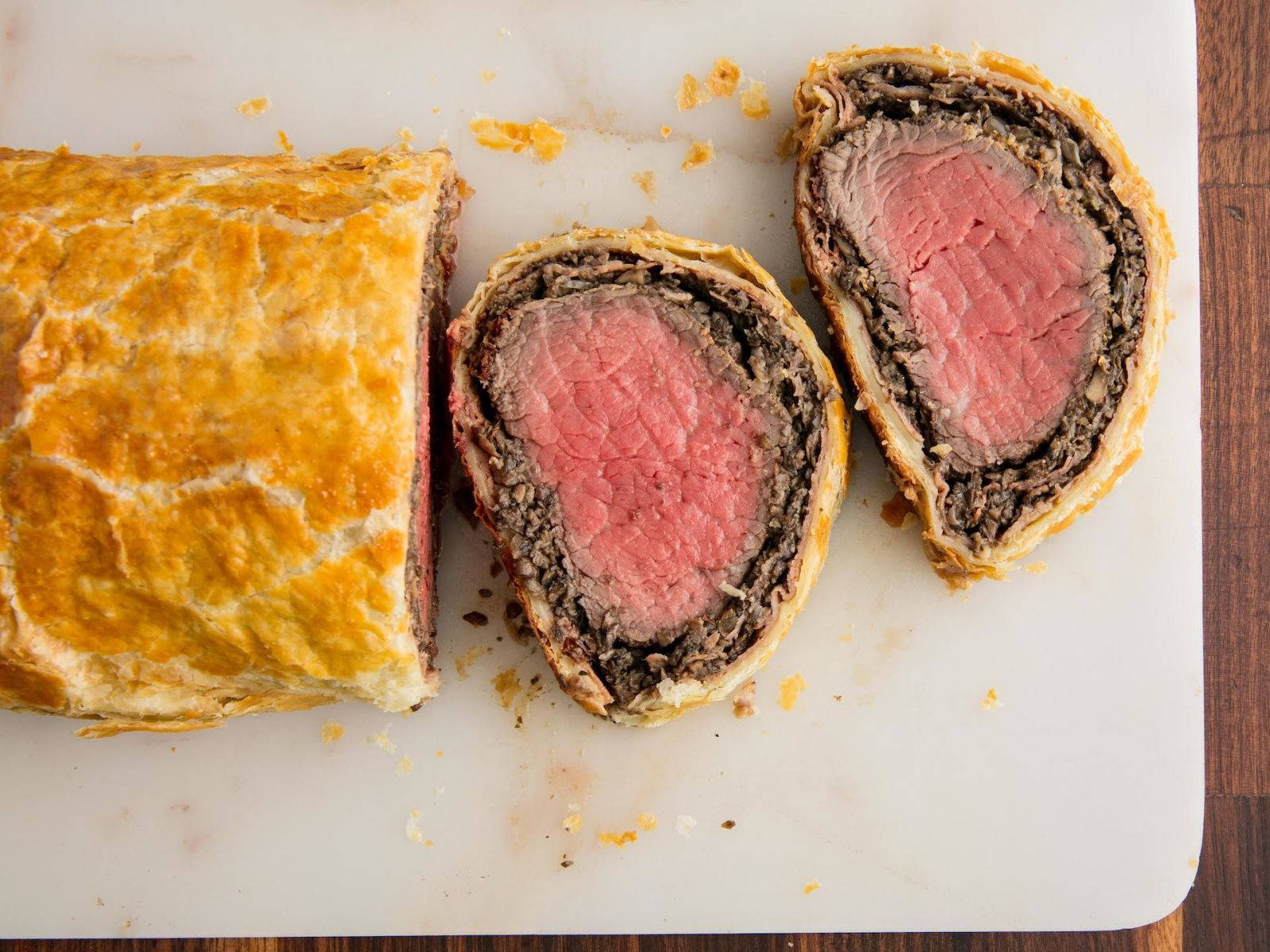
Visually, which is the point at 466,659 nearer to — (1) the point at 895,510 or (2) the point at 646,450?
(2) the point at 646,450

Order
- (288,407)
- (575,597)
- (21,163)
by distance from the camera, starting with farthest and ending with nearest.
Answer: (575,597), (21,163), (288,407)

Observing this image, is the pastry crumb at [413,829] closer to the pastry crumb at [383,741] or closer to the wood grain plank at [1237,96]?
the pastry crumb at [383,741]

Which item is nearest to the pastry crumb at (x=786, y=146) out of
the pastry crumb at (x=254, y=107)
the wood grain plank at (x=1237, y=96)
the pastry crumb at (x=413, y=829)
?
the wood grain plank at (x=1237, y=96)

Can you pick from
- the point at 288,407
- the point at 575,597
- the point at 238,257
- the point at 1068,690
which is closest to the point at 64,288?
the point at 238,257

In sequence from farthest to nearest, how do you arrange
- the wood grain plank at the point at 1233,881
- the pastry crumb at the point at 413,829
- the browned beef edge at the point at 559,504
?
the wood grain plank at the point at 1233,881 < the pastry crumb at the point at 413,829 < the browned beef edge at the point at 559,504

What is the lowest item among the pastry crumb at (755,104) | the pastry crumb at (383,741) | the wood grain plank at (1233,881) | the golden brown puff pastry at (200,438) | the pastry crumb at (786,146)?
the wood grain plank at (1233,881)

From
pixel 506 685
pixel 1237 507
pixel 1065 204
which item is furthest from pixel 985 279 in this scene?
pixel 506 685

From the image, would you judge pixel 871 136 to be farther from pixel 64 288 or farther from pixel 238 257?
pixel 64 288
